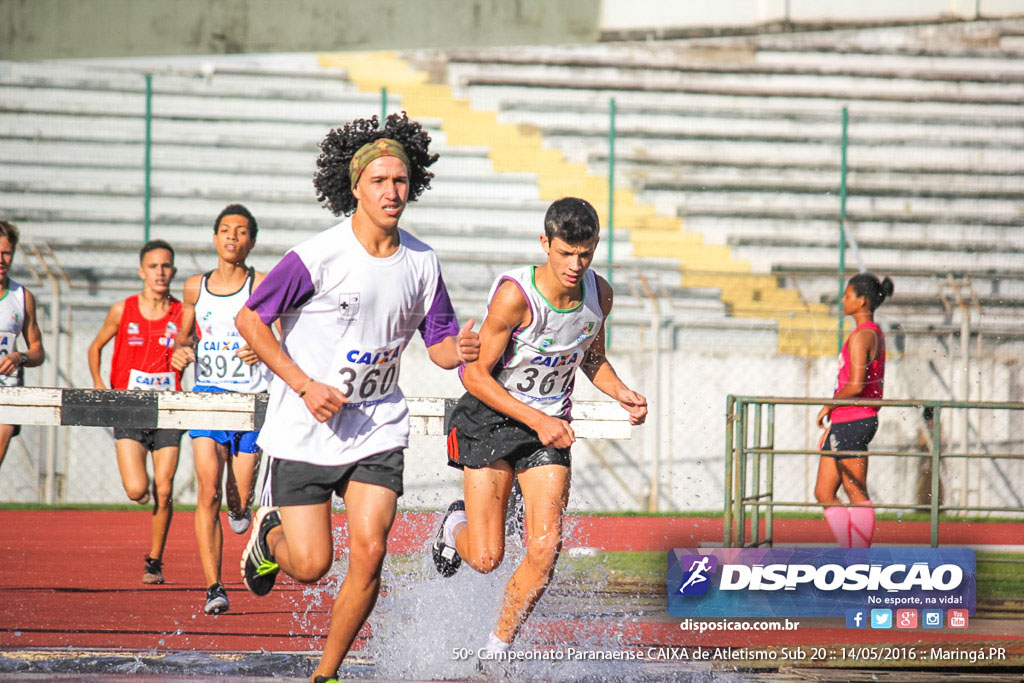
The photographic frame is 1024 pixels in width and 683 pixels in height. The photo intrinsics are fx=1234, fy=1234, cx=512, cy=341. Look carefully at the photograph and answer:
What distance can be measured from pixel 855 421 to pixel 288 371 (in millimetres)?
4982

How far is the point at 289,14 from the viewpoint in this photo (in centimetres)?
1889

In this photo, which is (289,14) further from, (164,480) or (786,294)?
(164,480)

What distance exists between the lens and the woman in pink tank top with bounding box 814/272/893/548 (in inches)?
328

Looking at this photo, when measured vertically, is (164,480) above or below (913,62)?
below

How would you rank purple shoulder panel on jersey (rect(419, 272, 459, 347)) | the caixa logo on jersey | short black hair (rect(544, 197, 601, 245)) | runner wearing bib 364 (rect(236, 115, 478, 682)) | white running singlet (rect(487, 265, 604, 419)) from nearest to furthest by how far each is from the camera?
runner wearing bib 364 (rect(236, 115, 478, 682)) → purple shoulder panel on jersey (rect(419, 272, 459, 347)) → short black hair (rect(544, 197, 601, 245)) → white running singlet (rect(487, 265, 604, 419)) → the caixa logo on jersey

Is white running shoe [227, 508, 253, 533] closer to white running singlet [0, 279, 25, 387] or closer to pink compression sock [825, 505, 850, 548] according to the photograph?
white running singlet [0, 279, 25, 387]

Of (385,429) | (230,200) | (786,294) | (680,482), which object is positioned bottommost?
(680,482)

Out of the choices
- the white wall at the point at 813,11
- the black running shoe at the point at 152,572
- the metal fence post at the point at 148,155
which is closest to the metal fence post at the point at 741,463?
the black running shoe at the point at 152,572

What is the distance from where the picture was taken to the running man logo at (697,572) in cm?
612

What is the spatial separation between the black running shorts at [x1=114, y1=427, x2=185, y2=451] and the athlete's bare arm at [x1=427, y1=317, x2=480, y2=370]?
2.78 m

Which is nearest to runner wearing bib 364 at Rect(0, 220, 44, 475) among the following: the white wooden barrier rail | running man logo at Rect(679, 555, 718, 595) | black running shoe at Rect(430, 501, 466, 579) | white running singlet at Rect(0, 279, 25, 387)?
white running singlet at Rect(0, 279, 25, 387)

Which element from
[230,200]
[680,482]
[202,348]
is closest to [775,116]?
[680,482]

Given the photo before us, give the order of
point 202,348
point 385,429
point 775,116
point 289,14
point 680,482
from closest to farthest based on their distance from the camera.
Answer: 1. point 385,429
2. point 202,348
3. point 680,482
4. point 775,116
5. point 289,14

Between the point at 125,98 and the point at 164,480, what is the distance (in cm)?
935
